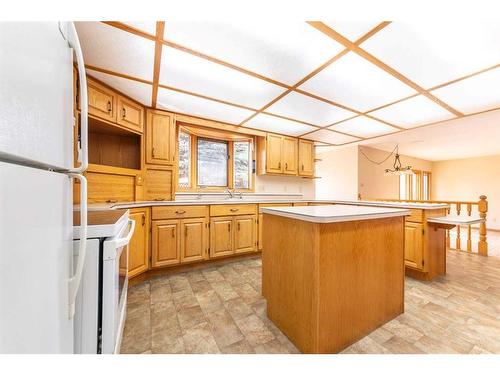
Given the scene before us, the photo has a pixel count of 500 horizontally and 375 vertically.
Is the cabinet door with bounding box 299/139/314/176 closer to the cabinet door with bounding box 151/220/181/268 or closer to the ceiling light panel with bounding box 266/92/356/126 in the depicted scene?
the ceiling light panel with bounding box 266/92/356/126

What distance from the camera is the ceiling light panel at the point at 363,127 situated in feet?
10.4

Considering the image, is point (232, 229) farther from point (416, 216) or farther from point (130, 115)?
point (416, 216)

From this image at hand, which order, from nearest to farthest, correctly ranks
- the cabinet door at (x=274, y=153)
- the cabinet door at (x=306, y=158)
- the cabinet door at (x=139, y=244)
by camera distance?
the cabinet door at (x=139, y=244)
the cabinet door at (x=274, y=153)
the cabinet door at (x=306, y=158)

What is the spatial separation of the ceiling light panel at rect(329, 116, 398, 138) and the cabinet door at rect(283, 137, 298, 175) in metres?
0.82

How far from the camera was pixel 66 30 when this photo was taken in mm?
723

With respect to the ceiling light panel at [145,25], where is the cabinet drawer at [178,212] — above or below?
below

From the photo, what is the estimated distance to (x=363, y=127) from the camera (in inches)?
137

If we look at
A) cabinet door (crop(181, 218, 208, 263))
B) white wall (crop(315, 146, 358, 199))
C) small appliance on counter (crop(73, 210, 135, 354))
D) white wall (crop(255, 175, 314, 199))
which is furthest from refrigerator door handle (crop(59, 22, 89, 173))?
white wall (crop(315, 146, 358, 199))

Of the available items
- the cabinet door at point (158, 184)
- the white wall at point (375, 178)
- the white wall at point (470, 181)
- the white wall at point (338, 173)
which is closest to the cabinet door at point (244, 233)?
the cabinet door at point (158, 184)

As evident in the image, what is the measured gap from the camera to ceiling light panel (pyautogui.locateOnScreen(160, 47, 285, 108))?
1.76m

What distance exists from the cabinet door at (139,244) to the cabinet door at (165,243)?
88 mm

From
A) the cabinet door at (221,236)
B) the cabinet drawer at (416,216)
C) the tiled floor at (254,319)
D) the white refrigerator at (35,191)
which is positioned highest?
the white refrigerator at (35,191)

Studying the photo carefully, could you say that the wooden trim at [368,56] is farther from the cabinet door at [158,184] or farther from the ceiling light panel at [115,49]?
the cabinet door at [158,184]

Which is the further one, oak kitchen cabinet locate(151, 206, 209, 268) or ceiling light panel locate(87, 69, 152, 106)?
oak kitchen cabinet locate(151, 206, 209, 268)
